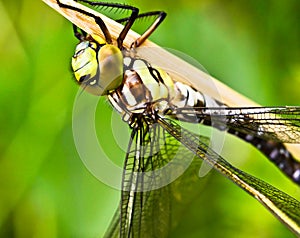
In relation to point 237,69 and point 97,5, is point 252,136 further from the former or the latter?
point 97,5

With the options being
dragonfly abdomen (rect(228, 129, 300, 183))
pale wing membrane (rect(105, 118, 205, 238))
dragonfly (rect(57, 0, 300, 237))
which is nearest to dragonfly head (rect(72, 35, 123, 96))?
dragonfly (rect(57, 0, 300, 237))

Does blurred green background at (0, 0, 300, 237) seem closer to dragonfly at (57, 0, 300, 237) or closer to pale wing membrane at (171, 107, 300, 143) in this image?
dragonfly at (57, 0, 300, 237)

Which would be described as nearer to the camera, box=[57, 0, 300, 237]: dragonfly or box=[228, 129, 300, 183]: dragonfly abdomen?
box=[57, 0, 300, 237]: dragonfly

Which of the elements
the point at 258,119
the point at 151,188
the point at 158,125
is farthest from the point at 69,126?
the point at 258,119

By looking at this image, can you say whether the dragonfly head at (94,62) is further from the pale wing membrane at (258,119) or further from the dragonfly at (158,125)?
the pale wing membrane at (258,119)

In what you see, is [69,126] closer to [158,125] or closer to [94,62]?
[158,125]

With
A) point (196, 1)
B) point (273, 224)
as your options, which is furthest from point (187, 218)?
point (196, 1)

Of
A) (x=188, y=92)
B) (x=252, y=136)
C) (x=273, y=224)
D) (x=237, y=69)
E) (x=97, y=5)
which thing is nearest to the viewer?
(x=97, y=5)
